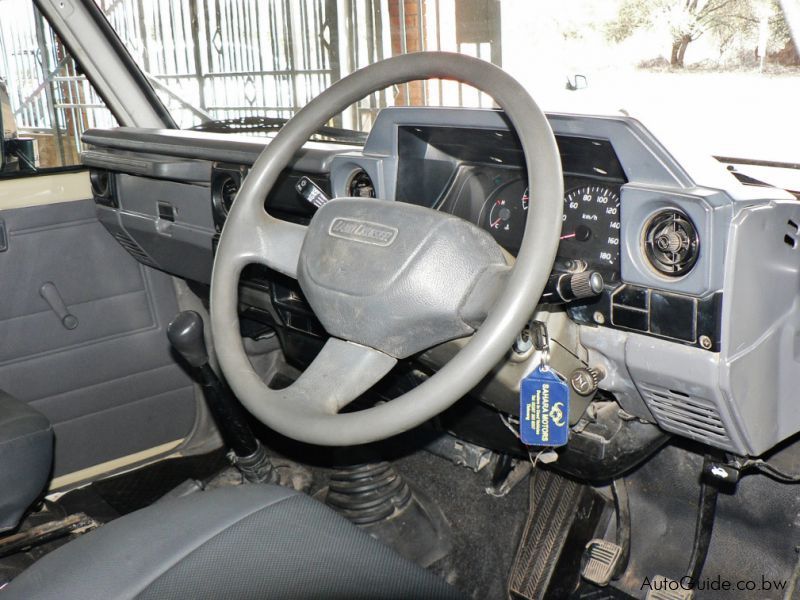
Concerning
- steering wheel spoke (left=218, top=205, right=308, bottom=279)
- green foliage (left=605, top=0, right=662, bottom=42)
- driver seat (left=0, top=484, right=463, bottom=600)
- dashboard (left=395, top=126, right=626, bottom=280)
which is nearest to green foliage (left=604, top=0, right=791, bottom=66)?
green foliage (left=605, top=0, right=662, bottom=42)

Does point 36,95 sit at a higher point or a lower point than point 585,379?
higher

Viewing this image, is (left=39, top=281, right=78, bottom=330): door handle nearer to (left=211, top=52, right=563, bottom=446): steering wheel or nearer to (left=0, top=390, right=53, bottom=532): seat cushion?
(left=0, top=390, right=53, bottom=532): seat cushion

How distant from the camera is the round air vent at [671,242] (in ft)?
4.00

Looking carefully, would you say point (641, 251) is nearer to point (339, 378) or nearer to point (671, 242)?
point (671, 242)

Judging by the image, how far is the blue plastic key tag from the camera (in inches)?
51.9

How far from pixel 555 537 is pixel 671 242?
1.05 metres

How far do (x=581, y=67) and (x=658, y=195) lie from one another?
0.48 metres

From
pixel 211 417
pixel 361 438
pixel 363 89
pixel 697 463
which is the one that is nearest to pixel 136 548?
pixel 361 438

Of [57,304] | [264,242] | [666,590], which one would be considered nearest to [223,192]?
[57,304]

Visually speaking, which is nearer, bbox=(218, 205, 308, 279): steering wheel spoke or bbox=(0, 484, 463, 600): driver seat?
bbox=(0, 484, 463, 600): driver seat

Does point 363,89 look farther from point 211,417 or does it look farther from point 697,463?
point 211,417

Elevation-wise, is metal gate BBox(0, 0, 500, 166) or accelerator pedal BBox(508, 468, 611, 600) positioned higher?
metal gate BBox(0, 0, 500, 166)

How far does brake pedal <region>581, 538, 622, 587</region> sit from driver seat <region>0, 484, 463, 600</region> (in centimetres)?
95

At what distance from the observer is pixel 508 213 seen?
1580 mm
